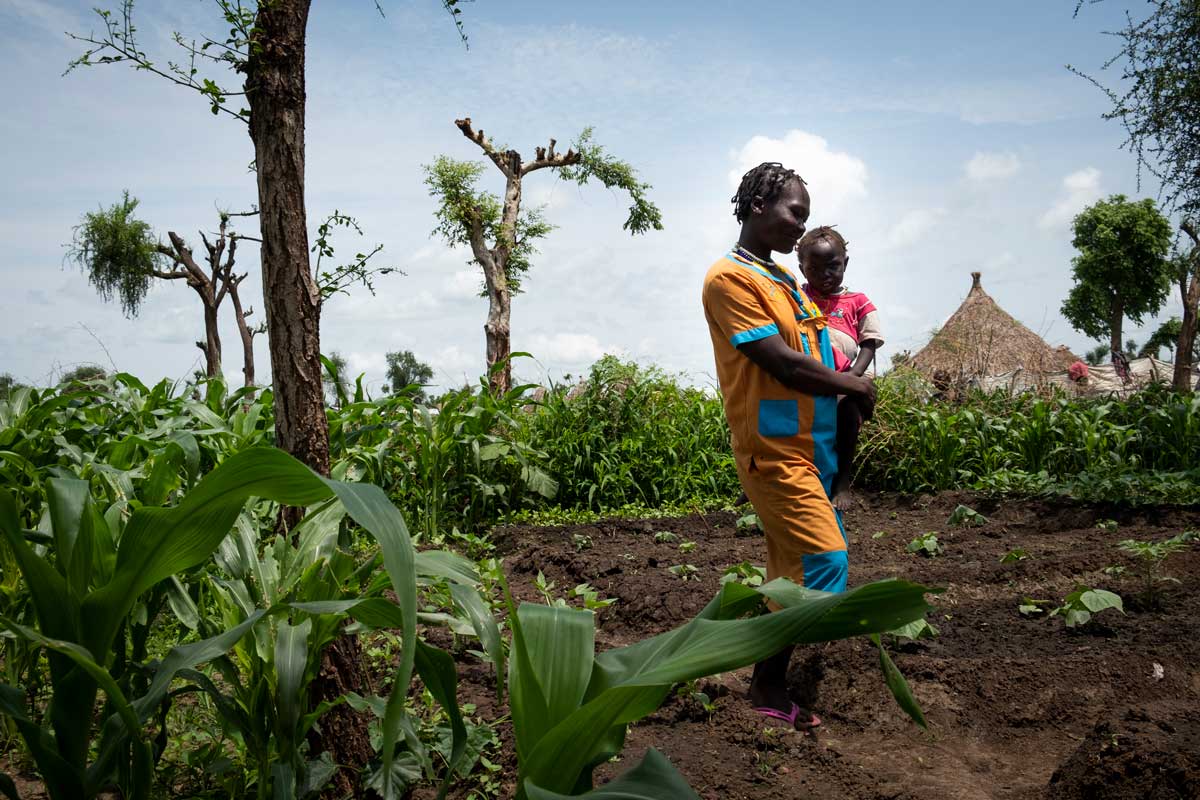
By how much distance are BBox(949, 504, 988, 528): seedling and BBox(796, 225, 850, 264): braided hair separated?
311cm

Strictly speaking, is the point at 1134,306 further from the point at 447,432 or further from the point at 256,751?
the point at 256,751

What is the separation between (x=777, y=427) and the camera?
261 centimetres

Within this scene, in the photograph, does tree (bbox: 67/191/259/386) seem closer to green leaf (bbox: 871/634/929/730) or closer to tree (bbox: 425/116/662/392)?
tree (bbox: 425/116/662/392)

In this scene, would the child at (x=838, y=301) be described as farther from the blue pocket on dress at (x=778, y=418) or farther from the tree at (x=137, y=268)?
the tree at (x=137, y=268)

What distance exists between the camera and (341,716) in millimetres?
2195

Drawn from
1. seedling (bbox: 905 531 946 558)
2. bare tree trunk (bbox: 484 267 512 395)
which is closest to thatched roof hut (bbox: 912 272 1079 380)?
bare tree trunk (bbox: 484 267 512 395)

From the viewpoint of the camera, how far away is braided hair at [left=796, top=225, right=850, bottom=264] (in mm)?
3270

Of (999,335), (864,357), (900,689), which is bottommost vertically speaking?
(900,689)

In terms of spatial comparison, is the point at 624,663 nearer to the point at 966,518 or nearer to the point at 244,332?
the point at 966,518

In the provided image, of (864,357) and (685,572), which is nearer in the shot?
(864,357)

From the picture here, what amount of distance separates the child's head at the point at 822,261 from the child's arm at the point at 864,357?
0.26m

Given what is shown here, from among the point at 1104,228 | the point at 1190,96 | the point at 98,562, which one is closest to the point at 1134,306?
the point at 1104,228

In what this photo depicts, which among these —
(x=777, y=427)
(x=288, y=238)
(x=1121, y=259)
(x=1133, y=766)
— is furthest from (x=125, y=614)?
(x=1121, y=259)

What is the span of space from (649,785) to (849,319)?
2415 mm
